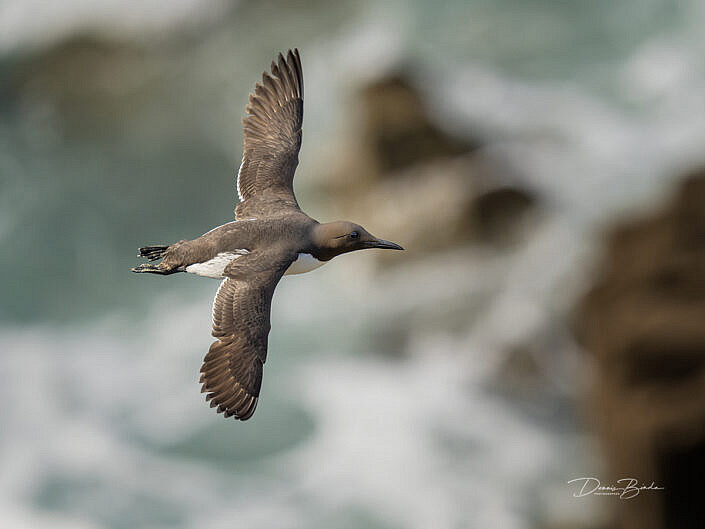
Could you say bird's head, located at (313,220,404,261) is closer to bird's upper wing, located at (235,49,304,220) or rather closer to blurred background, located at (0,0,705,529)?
bird's upper wing, located at (235,49,304,220)

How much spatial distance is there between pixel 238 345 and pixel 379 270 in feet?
31.4

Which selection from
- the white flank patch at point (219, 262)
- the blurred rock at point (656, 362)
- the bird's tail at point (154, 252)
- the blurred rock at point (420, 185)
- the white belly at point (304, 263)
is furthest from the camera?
the blurred rock at point (420, 185)

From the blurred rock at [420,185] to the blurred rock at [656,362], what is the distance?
3388 millimetres

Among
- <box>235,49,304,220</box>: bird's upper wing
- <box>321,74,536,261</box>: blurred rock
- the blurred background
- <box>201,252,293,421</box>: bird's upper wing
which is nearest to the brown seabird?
<box>201,252,293,421</box>: bird's upper wing

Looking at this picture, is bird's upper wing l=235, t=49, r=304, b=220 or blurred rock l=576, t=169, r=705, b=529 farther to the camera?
blurred rock l=576, t=169, r=705, b=529

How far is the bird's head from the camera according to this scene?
6.48 metres

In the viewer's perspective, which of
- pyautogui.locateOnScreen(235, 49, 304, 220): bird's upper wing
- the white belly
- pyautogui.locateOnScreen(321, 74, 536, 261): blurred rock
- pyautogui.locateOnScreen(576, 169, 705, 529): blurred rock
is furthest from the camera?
pyautogui.locateOnScreen(321, 74, 536, 261): blurred rock

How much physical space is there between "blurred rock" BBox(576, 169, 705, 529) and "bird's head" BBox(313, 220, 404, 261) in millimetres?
4056

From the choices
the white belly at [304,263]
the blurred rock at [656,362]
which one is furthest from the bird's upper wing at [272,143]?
the blurred rock at [656,362]

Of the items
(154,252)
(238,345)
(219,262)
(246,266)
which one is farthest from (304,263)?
(154,252)

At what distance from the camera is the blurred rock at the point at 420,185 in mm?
15000

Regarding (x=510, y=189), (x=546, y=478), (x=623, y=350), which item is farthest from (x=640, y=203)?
(x=623, y=350)

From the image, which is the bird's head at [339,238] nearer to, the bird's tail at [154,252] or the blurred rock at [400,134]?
the bird's tail at [154,252]

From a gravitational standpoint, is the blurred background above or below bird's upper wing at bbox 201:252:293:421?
above
